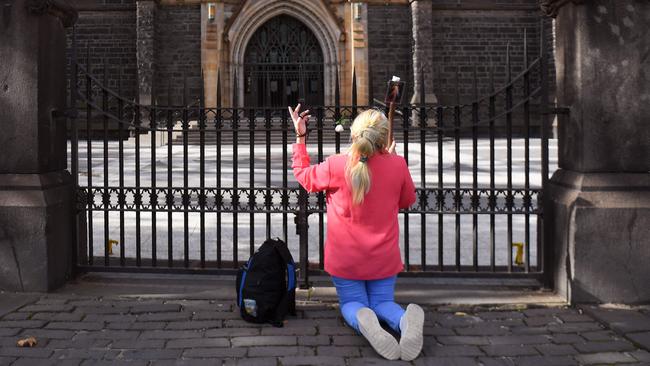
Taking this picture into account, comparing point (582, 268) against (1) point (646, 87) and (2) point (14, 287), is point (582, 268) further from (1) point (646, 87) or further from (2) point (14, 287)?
(2) point (14, 287)

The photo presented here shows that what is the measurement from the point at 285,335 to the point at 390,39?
22.1m

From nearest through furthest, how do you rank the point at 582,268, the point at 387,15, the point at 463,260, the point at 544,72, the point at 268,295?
the point at 268,295 → the point at 582,268 → the point at 544,72 → the point at 463,260 → the point at 387,15

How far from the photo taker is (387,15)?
2469 centimetres

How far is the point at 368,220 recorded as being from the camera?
3754 mm

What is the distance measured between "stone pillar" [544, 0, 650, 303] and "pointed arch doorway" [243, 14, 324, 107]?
20634mm

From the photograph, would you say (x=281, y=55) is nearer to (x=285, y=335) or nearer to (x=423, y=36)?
(x=423, y=36)

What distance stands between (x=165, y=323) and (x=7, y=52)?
2.29 metres

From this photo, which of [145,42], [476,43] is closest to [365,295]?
[145,42]

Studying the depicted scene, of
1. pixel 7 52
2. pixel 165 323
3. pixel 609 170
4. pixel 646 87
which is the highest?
pixel 7 52

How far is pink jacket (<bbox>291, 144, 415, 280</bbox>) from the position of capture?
375 cm

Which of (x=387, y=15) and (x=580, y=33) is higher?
(x=387, y=15)

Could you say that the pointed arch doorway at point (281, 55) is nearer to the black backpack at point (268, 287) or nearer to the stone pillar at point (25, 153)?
the stone pillar at point (25, 153)

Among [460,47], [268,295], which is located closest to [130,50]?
[460,47]

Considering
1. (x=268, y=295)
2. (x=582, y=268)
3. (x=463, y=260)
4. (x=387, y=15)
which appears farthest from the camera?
(x=387, y=15)
